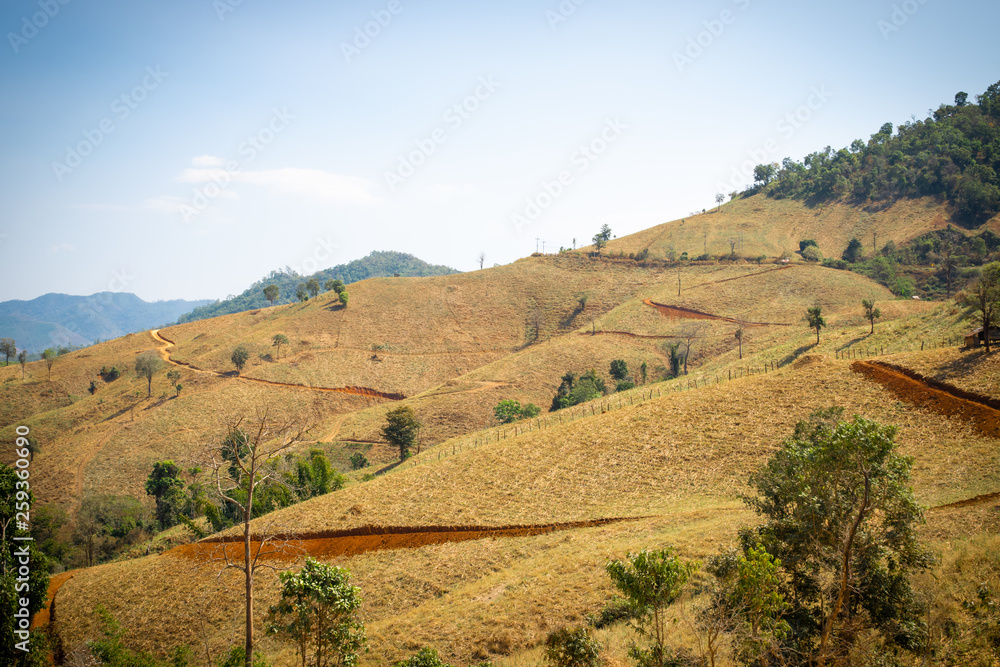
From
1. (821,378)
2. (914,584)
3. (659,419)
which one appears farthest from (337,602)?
(821,378)

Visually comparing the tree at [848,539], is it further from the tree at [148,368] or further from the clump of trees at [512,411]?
the tree at [148,368]

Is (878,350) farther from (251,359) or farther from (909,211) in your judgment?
(909,211)

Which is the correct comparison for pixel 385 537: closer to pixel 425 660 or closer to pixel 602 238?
pixel 425 660

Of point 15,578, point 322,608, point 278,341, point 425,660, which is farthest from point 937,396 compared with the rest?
point 278,341

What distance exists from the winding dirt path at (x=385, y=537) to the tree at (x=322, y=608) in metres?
13.7

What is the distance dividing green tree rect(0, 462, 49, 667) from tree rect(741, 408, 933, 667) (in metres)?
23.8

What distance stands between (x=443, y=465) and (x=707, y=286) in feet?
241

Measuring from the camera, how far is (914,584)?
1561 cm

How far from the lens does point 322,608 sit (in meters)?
14.6

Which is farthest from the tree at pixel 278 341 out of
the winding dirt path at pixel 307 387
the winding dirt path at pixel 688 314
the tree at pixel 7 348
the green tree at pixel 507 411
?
the winding dirt path at pixel 688 314

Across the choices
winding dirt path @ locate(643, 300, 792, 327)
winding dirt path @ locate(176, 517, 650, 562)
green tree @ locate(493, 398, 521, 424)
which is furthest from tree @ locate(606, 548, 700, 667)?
winding dirt path @ locate(643, 300, 792, 327)

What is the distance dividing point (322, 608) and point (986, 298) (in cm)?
4207

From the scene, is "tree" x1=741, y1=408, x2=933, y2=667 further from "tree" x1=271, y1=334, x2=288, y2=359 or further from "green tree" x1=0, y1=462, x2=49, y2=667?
"tree" x1=271, y1=334, x2=288, y2=359

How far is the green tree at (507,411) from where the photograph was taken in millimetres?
62344
